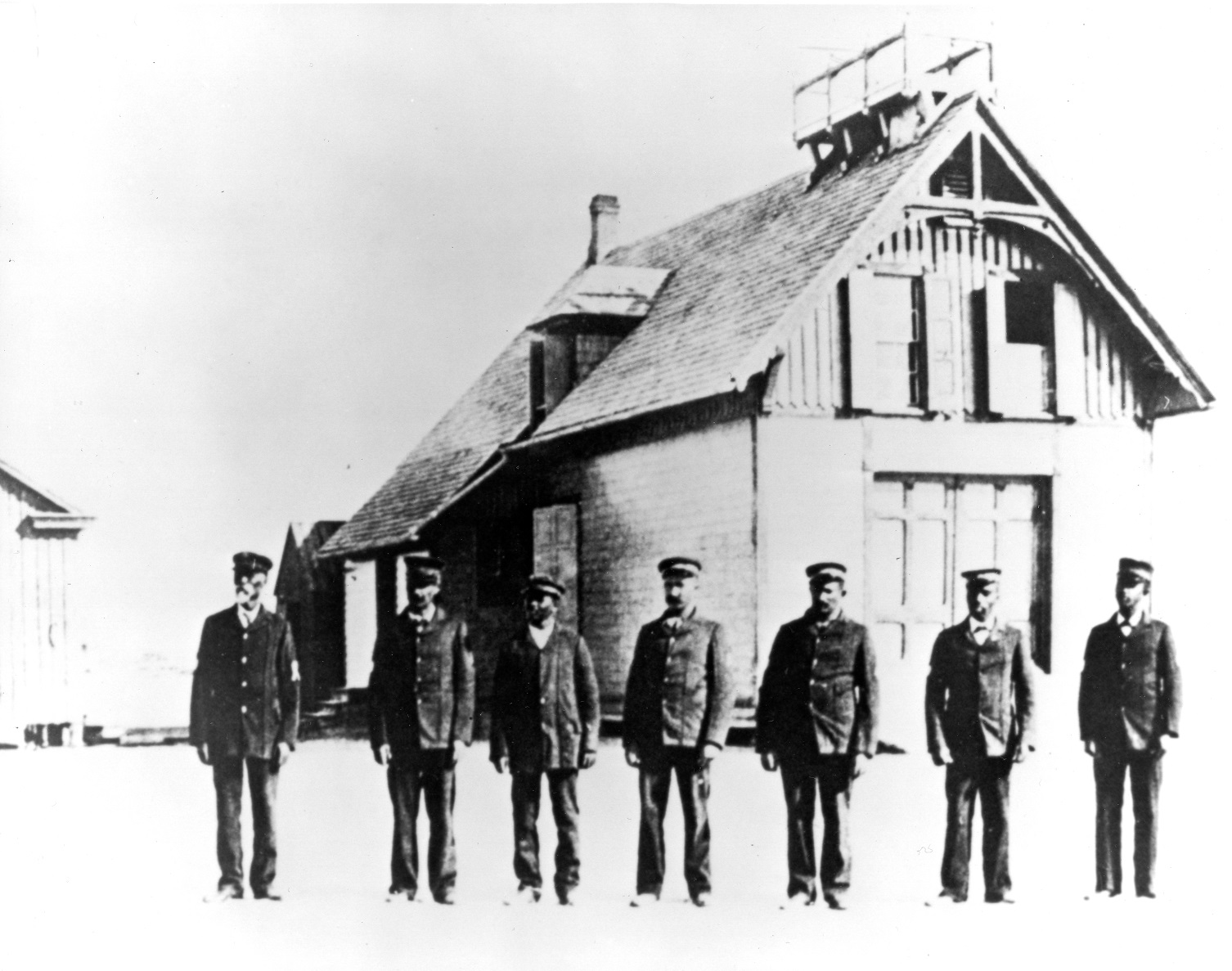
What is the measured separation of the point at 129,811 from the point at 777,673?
15.5ft

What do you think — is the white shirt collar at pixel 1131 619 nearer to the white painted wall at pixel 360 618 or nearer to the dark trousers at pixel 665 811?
the dark trousers at pixel 665 811

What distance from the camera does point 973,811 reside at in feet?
32.7

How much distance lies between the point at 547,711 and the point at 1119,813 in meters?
3.80

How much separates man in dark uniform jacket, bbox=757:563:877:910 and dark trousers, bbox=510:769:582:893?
1.20 metres

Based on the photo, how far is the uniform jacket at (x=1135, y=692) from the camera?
404 inches

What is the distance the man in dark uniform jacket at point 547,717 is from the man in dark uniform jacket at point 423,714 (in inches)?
10.3

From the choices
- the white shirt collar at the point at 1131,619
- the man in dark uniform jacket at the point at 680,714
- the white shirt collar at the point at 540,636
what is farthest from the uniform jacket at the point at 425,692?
the white shirt collar at the point at 1131,619

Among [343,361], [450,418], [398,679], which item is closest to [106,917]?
[398,679]

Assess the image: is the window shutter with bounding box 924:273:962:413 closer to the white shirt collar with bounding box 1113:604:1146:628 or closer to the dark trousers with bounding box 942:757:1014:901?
the white shirt collar with bounding box 1113:604:1146:628

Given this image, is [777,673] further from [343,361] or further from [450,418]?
[450,418]

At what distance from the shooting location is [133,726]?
40.9 feet

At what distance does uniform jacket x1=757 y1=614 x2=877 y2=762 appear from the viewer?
9648 mm

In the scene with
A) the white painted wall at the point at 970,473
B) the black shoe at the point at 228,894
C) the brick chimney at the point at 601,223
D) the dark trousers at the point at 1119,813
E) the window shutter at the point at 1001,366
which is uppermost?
the brick chimney at the point at 601,223

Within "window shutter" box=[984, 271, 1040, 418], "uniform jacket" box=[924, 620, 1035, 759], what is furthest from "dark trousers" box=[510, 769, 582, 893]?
"window shutter" box=[984, 271, 1040, 418]
